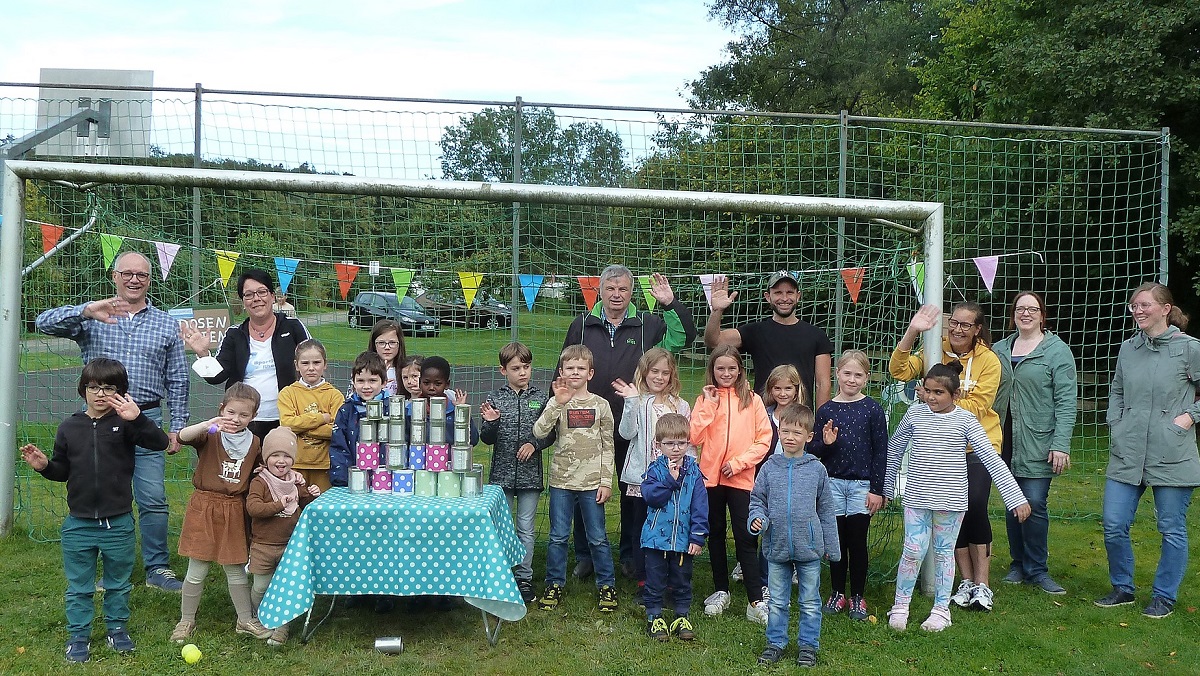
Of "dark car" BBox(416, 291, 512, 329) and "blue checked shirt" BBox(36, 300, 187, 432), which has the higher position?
"dark car" BBox(416, 291, 512, 329)

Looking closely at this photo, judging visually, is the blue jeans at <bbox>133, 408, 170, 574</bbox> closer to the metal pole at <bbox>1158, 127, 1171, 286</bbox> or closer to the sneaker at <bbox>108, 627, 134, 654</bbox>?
the sneaker at <bbox>108, 627, 134, 654</bbox>

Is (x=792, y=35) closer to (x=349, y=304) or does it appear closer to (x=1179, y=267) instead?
(x=1179, y=267)

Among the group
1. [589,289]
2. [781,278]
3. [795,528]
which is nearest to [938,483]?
[795,528]

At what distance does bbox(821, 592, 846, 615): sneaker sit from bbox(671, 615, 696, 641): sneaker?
33.2 inches

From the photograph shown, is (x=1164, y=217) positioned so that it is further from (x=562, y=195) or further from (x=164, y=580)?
(x=164, y=580)

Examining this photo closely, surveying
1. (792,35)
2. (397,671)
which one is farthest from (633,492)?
(792,35)

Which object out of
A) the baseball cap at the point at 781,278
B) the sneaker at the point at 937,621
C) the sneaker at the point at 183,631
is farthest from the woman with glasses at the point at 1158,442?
the sneaker at the point at 183,631

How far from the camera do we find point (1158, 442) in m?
4.84

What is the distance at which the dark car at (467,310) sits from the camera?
7050 millimetres

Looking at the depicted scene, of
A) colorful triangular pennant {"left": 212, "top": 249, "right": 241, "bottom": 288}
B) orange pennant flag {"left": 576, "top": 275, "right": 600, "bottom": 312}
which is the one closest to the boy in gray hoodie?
orange pennant flag {"left": 576, "top": 275, "right": 600, "bottom": 312}

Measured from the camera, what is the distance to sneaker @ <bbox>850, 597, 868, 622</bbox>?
474 cm

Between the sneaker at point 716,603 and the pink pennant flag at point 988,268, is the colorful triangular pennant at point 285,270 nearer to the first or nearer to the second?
the sneaker at point 716,603

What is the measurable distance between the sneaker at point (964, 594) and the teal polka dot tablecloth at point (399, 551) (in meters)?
2.49

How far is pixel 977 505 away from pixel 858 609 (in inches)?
34.7
